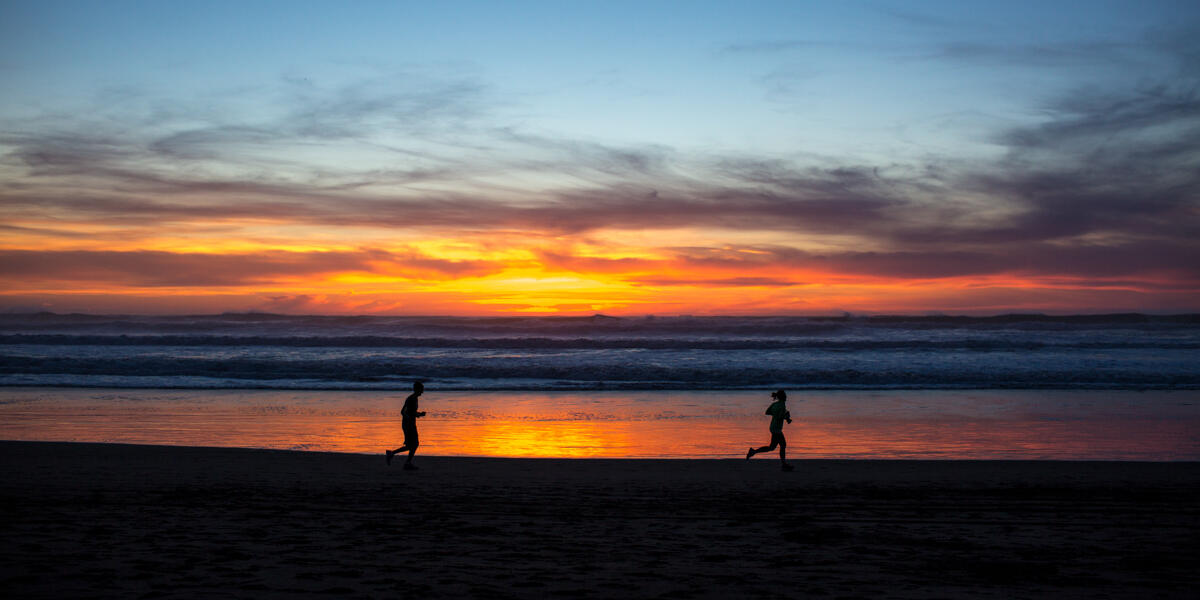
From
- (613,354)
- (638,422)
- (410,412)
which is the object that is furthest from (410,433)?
(613,354)

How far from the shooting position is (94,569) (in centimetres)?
666

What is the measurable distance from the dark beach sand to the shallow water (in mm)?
2099

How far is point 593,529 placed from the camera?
8547 millimetres

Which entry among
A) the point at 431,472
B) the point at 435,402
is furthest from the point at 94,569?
the point at 435,402

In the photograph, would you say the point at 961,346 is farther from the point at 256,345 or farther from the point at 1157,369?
the point at 256,345

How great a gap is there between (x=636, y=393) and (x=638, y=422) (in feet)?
24.4

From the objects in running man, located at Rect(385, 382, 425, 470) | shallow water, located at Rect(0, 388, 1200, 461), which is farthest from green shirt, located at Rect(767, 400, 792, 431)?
running man, located at Rect(385, 382, 425, 470)

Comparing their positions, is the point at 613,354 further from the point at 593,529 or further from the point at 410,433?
the point at 593,529

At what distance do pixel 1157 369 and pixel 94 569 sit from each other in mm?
36590

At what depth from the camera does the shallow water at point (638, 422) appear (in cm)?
1535

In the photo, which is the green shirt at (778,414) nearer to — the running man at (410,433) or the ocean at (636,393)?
the ocean at (636,393)

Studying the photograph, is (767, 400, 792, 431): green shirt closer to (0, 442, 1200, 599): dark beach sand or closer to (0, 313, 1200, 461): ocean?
(0, 442, 1200, 599): dark beach sand

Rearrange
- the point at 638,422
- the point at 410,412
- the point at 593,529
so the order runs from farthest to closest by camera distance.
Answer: the point at 638,422
the point at 410,412
the point at 593,529

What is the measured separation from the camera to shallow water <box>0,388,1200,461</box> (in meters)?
15.4
